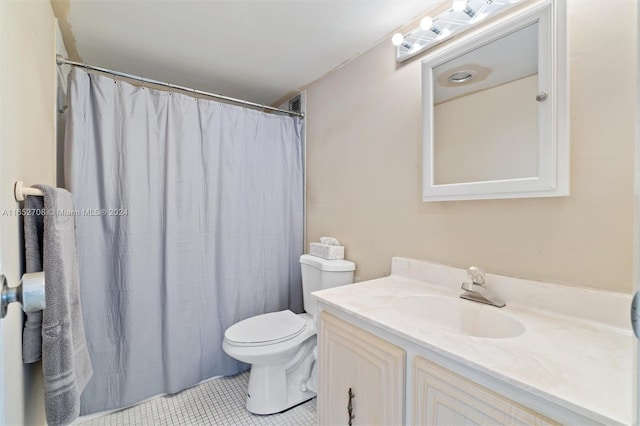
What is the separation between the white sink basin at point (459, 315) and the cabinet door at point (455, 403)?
0.19 meters

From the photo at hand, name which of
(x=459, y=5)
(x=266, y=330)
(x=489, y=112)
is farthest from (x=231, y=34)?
(x=266, y=330)

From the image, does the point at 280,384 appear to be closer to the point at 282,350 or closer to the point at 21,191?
the point at 282,350

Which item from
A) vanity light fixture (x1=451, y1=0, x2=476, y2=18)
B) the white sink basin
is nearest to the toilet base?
the white sink basin

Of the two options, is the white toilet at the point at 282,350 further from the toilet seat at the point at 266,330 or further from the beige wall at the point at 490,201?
the beige wall at the point at 490,201

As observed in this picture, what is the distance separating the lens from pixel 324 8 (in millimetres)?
1336

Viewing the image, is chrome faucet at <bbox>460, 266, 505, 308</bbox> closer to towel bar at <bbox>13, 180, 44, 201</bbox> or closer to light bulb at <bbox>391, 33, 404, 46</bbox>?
light bulb at <bbox>391, 33, 404, 46</bbox>

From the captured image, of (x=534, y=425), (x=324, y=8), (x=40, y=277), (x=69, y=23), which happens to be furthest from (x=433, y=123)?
(x=69, y=23)

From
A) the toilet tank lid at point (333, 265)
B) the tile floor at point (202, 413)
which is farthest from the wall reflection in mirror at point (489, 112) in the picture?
the tile floor at point (202, 413)

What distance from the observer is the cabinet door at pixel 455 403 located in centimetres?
60

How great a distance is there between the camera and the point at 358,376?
947 mm

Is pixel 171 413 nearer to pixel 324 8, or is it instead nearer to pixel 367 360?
pixel 367 360

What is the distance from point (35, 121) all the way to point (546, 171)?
1791mm

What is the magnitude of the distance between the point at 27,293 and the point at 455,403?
A: 36.4 inches

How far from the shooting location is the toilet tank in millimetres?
1700
